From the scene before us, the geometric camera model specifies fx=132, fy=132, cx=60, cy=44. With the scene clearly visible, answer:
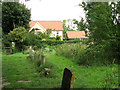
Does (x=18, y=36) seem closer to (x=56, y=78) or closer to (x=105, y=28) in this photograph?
(x=105, y=28)

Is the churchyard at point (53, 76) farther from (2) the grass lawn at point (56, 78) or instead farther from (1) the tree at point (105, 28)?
(1) the tree at point (105, 28)

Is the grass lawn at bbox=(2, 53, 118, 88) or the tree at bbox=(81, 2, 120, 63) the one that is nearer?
the grass lawn at bbox=(2, 53, 118, 88)

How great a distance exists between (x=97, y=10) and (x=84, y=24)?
0.77m

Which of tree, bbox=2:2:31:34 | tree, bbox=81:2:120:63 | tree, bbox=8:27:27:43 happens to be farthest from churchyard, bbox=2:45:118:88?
tree, bbox=2:2:31:34

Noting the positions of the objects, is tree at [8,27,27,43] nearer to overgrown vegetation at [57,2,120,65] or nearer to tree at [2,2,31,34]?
tree at [2,2,31,34]

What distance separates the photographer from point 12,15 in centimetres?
1930

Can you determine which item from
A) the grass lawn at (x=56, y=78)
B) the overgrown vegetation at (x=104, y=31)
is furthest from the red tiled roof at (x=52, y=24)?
the grass lawn at (x=56, y=78)

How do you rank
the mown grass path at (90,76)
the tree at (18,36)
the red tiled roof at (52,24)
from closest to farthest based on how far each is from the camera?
the mown grass path at (90,76) < the tree at (18,36) < the red tiled roof at (52,24)

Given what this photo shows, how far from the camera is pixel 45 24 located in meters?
31.8

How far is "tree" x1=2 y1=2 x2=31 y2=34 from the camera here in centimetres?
1897

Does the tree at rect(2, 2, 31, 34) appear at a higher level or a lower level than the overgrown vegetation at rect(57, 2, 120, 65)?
higher

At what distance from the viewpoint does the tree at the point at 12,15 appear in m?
19.0

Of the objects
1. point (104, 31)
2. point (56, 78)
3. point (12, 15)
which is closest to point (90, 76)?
point (56, 78)

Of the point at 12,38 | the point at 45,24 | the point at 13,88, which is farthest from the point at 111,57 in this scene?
the point at 45,24
